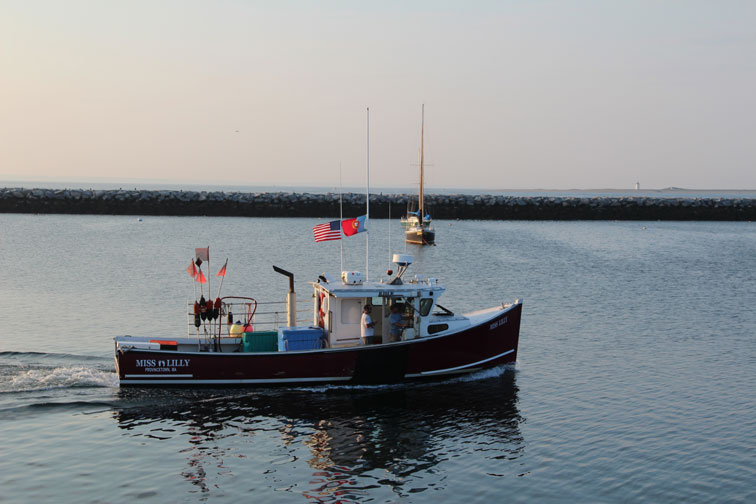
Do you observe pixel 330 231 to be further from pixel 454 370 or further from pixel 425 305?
pixel 454 370

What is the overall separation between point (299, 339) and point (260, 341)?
1076mm

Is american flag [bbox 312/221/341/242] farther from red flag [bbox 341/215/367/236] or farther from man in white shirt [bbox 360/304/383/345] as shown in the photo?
man in white shirt [bbox 360/304/383/345]

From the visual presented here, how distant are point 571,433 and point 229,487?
8095 millimetres

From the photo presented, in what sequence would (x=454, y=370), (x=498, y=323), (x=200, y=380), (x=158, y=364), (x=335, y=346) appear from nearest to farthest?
1. (x=158, y=364)
2. (x=200, y=380)
3. (x=335, y=346)
4. (x=454, y=370)
5. (x=498, y=323)

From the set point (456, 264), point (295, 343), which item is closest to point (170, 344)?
point (295, 343)

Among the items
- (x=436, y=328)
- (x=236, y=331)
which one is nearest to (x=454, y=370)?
(x=436, y=328)

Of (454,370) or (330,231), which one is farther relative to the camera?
(454,370)

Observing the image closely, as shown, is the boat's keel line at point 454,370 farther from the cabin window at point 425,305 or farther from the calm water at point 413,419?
the cabin window at point 425,305

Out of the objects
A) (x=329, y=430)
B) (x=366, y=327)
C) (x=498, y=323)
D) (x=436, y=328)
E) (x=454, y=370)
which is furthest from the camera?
(x=498, y=323)

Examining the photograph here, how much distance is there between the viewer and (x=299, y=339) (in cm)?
1978

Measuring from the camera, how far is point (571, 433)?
57.6ft

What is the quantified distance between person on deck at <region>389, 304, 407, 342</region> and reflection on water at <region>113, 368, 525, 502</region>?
1.50m

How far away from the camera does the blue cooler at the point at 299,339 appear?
19.6 m

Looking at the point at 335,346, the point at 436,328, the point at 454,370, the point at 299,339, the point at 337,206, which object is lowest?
the point at 454,370
